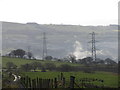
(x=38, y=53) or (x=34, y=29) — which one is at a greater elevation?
(x=34, y=29)

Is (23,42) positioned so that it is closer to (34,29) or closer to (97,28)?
(34,29)

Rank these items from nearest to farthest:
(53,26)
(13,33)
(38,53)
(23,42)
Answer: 1. (38,53)
2. (23,42)
3. (13,33)
4. (53,26)

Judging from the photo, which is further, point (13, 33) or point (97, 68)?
point (13, 33)

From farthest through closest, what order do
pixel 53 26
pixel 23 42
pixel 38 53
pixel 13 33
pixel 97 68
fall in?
pixel 53 26 < pixel 13 33 < pixel 23 42 < pixel 38 53 < pixel 97 68

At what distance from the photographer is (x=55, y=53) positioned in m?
127

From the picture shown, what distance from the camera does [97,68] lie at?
56.2 m

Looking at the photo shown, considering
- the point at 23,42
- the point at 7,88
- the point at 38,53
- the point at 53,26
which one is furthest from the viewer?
the point at 53,26

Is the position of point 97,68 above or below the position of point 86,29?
below

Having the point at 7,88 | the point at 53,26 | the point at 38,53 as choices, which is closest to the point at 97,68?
the point at 7,88

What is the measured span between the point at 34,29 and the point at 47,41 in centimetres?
2643

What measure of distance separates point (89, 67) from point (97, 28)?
112 metres

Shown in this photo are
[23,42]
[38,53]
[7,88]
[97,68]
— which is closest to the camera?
[7,88]

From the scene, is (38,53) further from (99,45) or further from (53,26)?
(53,26)

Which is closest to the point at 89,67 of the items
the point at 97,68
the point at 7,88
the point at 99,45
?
the point at 97,68
